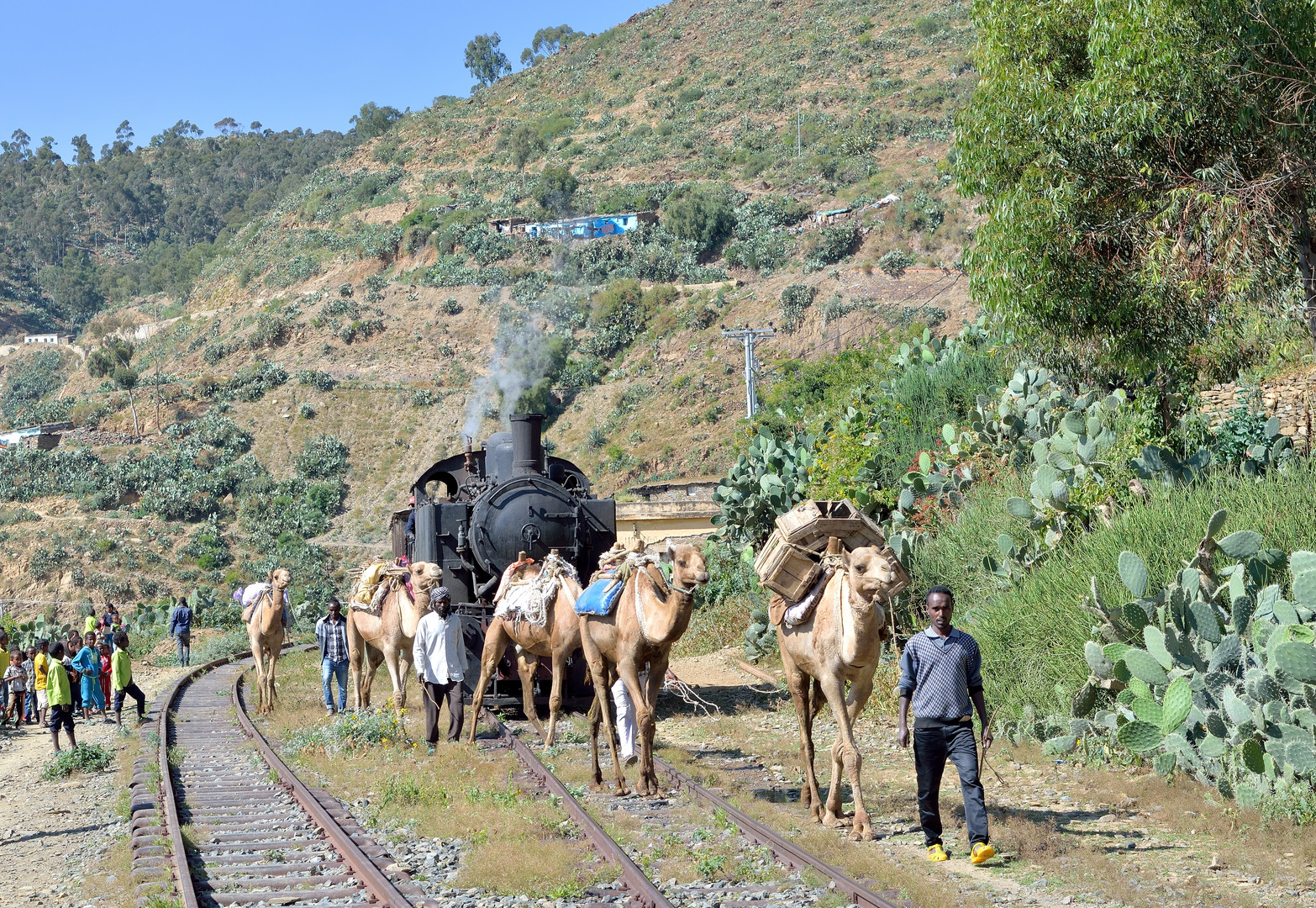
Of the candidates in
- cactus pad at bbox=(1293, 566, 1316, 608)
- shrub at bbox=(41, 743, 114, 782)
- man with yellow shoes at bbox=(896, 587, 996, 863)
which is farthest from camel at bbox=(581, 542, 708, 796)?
shrub at bbox=(41, 743, 114, 782)

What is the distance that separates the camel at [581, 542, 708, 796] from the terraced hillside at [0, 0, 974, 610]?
28983mm

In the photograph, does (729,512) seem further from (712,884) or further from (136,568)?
(136,568)

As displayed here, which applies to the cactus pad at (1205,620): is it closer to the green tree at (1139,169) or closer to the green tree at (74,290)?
the green tree at (1139,169)

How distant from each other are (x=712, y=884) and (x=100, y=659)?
14922 millimetres

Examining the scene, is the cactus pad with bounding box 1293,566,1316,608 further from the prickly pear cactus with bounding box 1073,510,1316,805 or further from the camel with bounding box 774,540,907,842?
the camel with bounding box 774,540,907,842

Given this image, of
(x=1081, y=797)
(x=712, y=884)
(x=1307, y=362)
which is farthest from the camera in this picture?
(x=1307, y=362)

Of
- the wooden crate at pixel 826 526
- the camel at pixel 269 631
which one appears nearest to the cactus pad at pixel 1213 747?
the wooden crate at pixel 826 526

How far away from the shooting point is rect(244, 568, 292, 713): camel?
18.6m

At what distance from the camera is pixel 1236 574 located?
32.3 ft

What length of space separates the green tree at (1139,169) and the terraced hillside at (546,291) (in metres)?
23.1

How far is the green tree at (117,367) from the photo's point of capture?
3010 inches

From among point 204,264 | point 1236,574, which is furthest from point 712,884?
point 204,264

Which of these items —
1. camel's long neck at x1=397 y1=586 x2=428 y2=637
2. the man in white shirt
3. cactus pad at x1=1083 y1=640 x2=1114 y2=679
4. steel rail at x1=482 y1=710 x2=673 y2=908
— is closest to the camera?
steel rail at x1=482 y1=710 x2=673 y2=908

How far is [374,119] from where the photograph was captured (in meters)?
161
